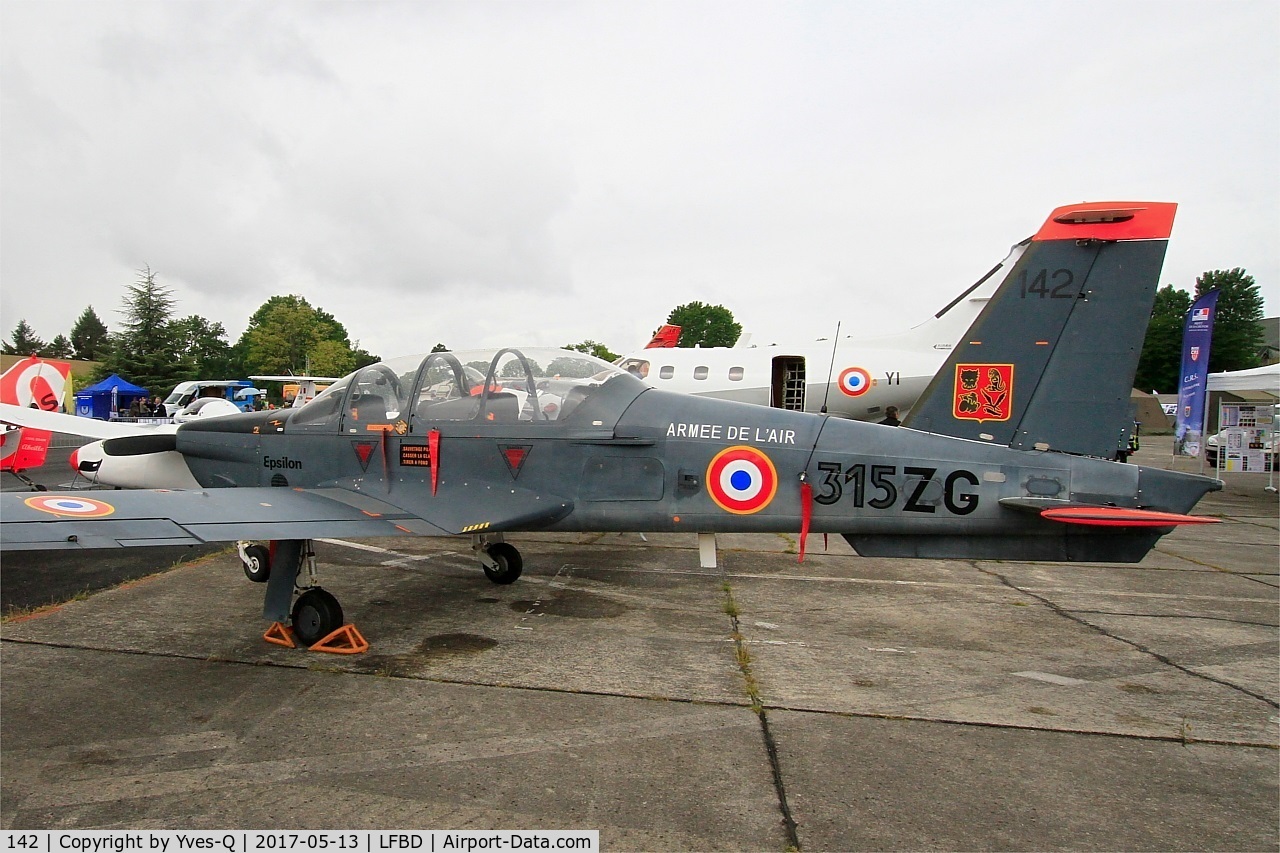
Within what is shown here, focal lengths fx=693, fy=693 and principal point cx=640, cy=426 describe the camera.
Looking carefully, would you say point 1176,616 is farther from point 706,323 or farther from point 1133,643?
point 706,323

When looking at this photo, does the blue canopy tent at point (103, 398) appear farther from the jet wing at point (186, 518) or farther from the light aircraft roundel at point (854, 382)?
the jet wing at point (186, 518)

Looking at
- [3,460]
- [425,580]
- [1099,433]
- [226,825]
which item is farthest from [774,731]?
[3,460]

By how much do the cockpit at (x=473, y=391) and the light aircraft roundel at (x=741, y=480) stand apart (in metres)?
1.00

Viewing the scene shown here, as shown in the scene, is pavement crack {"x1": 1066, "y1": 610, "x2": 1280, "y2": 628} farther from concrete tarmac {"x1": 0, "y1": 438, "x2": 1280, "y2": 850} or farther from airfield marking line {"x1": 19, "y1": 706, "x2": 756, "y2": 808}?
airfield marking line {"x1": 19, "y1": 706, "x2": 756, "y2": 808}

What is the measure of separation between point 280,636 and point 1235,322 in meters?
106

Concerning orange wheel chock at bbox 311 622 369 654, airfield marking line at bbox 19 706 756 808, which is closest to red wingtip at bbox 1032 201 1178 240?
airfield marking line at bbox 19 706 756 808

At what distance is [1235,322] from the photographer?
8100cm

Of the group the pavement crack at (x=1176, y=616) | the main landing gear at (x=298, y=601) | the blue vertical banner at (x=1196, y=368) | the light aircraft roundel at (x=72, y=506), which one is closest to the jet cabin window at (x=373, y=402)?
the main landing gear at (x=298, y=601)

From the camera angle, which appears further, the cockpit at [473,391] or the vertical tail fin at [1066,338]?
the cockpit at [473,391]

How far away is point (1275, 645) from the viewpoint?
5965 mm

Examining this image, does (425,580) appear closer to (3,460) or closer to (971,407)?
(971,407)

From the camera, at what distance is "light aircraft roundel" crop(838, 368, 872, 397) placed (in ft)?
45.8

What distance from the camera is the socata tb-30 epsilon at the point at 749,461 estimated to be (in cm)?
487

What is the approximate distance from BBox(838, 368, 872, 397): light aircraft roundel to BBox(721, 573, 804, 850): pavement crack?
26.8ft
